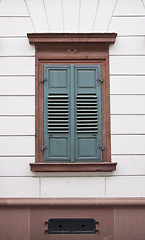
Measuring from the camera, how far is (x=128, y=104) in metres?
5.42

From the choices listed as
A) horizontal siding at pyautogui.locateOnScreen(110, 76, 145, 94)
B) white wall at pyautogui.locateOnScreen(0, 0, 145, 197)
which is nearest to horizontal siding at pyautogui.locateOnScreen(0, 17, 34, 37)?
white wall at pyautogui.locateOnScreen(0, 0, 145, 197)

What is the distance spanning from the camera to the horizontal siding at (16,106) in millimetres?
5398

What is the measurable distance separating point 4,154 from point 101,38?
9.15 ft

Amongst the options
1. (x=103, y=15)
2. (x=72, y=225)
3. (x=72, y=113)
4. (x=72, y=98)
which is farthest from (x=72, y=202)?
(x=103, y=15)

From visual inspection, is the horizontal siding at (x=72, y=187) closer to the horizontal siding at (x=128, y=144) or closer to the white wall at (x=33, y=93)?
the white wall at (x=33, y=93)

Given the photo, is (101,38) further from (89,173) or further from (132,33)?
(89,173)

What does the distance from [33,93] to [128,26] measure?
2188 millimetres

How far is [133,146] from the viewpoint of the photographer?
535cm

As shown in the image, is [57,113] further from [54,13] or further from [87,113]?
[54,13]

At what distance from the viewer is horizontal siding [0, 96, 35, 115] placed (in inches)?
213

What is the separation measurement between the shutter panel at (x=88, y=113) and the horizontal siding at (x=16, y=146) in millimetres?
862

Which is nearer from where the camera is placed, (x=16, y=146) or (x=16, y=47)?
(x=16, y=146)

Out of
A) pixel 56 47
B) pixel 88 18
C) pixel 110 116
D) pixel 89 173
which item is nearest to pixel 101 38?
pixel 88 18

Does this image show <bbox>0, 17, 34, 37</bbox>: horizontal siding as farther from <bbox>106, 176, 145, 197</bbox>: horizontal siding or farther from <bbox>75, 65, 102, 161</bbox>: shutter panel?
<bbox>106, 176, 145, 197</bbox>: horizontal siding
